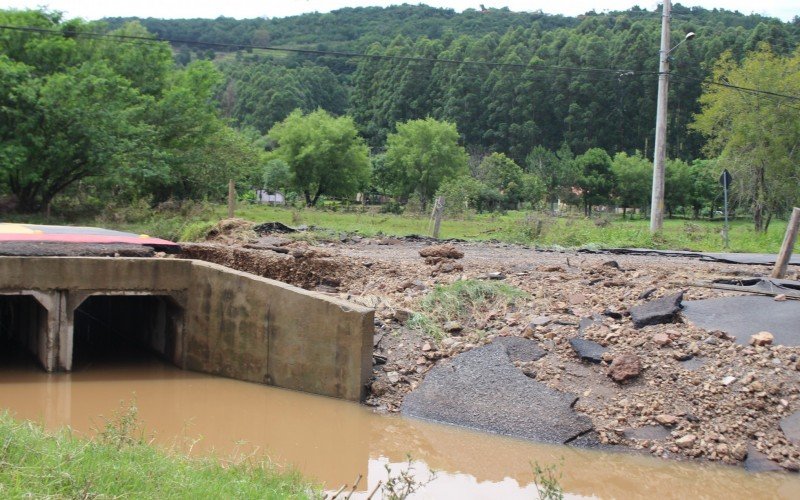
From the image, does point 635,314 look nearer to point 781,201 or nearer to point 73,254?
point 73,254

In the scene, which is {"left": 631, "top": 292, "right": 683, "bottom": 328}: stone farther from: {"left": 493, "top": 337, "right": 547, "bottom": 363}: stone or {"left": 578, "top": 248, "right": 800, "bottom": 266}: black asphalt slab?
{"left": 578, "top": 248, "right": 800, "bottom": 266}: black asphalt slab

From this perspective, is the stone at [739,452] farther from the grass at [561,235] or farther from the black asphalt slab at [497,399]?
the grass at [561,235]

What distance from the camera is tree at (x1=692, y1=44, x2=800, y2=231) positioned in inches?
1196

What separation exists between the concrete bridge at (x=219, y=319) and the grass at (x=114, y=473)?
143 inches

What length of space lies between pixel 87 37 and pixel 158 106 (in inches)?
142

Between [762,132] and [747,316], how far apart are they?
73.8 ft

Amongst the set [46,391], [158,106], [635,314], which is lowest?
[46,391]

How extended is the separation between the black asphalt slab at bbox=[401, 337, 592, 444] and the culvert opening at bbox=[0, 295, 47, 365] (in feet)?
18.7

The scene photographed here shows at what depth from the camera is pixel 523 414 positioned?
8992mm

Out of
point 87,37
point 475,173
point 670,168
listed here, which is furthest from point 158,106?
point 670,168

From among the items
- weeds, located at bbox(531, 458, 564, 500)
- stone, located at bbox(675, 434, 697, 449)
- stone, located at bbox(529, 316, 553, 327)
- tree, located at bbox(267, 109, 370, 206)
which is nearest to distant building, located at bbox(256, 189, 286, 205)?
tree, located at bbox(267, 109, 370, 206)

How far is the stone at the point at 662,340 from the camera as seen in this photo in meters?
9.82

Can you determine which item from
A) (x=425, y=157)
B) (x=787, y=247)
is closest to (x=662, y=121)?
(x=787, y=247)

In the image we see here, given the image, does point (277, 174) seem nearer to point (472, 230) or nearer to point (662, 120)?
point (472, 230)
